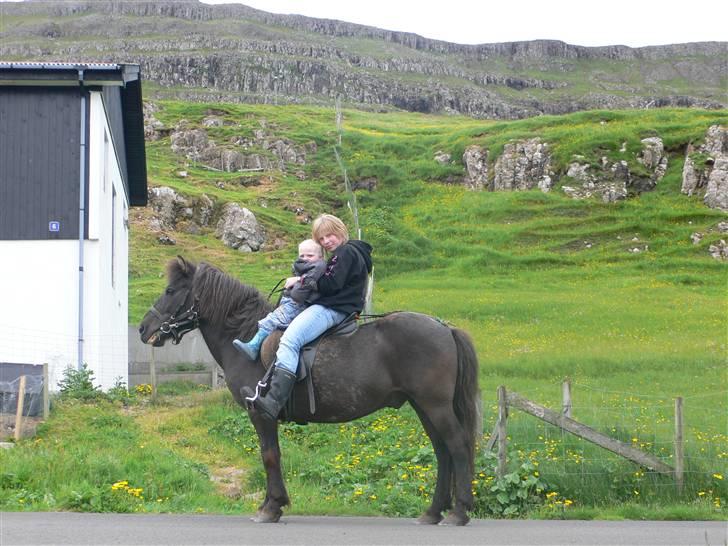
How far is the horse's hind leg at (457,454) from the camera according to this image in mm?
8555

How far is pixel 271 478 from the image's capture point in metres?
8.60

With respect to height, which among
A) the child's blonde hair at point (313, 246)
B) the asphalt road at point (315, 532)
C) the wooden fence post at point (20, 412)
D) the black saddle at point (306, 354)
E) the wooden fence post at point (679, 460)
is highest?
the child's blonde hair at point (313, 246)

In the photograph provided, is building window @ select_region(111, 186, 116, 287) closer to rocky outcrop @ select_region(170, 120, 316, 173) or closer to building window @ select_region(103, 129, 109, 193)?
building window @ select_region(103, 129, 109, 193)

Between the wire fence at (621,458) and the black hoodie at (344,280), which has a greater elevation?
the black hoodie at (344,280)

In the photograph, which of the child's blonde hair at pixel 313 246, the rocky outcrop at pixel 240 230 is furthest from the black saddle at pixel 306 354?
the rocky outcrop at pixel 240 230

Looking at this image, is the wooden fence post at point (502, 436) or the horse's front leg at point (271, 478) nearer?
the horse's front leg at point (271, 478)

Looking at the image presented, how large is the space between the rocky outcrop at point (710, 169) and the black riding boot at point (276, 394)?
51.6m

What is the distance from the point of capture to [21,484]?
976cm

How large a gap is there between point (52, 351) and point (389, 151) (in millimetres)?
57263

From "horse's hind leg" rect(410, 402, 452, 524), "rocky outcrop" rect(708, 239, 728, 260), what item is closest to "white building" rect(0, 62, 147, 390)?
"horse's hind leg" rect(410, 402, 452, 524)

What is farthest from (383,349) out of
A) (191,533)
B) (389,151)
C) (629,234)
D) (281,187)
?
(389,151)

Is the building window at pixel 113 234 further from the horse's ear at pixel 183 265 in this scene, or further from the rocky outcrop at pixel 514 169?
the rocky outcrop at pixel 514 169

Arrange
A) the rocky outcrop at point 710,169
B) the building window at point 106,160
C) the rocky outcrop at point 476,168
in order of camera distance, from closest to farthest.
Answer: the building window at point 106,160 → the rocky outcrop at point 710,169 → the rocky outcrop at point 476,168

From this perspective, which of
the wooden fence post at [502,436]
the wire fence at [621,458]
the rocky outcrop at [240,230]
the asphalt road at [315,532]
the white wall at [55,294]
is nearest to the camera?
the asphalt road at [315,532]
